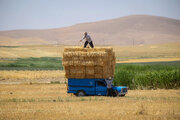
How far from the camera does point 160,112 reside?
49.4 ft

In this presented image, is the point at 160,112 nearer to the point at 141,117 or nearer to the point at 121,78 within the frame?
the point at 141,117

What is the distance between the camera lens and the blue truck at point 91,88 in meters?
22.5

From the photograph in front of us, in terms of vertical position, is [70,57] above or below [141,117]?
above

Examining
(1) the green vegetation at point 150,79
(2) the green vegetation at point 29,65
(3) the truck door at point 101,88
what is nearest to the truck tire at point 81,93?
(3) the truck door at point 101,88

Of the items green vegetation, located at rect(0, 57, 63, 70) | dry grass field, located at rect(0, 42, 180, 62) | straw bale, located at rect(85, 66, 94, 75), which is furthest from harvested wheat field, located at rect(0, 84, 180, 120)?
dry grass field, located at rect(0, 42, 180, 62)

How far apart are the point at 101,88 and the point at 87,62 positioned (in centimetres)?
178

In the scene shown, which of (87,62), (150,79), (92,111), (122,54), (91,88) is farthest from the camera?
(122,54)

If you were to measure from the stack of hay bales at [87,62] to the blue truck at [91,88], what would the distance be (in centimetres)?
36

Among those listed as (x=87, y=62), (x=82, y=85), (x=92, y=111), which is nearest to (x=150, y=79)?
(x=82, y=85)

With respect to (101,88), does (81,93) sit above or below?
below

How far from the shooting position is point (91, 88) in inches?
893

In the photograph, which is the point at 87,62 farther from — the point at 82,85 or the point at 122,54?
the point at 122,54

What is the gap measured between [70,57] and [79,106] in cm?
538

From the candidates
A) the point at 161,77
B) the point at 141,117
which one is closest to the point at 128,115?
the point at 141,117
